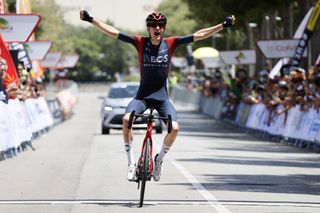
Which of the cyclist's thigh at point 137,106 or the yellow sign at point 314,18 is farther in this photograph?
the yellow sign at point 314,18

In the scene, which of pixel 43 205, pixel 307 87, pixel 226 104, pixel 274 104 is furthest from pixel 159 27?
pixel 226 104

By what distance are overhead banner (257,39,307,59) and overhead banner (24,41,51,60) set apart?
7600mm

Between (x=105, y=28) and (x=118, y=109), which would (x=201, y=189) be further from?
(x=118, y=109)

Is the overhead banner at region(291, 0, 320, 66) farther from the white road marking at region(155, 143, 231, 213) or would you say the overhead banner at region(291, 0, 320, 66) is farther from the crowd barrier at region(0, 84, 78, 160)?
the white road marking at region(155, 143, 231, 213)

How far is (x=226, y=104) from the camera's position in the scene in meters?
46.8

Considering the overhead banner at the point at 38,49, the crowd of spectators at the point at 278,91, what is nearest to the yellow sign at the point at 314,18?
the crowd of spectators at the point at 278,91

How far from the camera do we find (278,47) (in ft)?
119

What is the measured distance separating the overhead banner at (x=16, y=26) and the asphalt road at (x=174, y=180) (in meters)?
2.81

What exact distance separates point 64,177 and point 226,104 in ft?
94.8

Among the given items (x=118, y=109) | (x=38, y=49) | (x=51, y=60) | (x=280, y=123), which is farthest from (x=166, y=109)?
(x=51, y=60)

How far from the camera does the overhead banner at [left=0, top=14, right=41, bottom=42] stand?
2878cm

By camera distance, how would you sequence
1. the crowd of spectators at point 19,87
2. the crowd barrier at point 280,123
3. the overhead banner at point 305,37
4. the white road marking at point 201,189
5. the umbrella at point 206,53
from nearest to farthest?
→ the white road marking at point 201,189, the crowd of spectators at point 19,87, the crowd barrier at point 280,123, the overhead banner at point 305,37, the umbrella at point 206,53

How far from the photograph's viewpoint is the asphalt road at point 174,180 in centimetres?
1414

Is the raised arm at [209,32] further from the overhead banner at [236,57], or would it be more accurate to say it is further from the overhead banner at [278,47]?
the overhead banner at [236,57]
